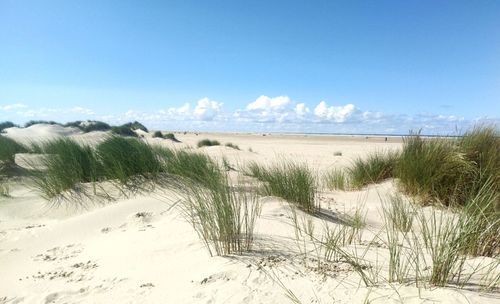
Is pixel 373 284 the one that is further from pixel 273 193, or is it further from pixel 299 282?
pixel 273 193

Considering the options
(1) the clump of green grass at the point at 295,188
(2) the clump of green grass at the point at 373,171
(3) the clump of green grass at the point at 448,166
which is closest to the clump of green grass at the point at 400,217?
(1) the clump of green grass at the point at 295,188

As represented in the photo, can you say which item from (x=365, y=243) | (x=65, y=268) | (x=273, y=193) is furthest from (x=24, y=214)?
(x=365, y=243)

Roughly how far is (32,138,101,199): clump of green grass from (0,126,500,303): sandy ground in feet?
2.86

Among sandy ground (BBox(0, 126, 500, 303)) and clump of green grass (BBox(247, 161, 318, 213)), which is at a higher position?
clump of green grass (BBox(247, 161, 318, 213))

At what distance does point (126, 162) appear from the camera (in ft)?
19.9

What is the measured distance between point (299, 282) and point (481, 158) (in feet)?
15.1

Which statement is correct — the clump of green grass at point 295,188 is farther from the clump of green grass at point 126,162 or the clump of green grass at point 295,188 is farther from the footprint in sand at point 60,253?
the footprint in sand at point 60,253

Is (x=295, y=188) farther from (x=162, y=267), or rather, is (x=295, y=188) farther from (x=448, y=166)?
(x=448, y=166)

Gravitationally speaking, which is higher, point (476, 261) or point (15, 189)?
point (476, 261)

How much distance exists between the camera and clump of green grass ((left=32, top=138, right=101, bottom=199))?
228 inches

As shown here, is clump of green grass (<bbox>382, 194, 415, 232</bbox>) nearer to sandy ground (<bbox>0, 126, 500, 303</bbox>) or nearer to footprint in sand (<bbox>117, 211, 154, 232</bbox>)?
sandy ground (<bbox>0, 126, 500, 303</bbox>)

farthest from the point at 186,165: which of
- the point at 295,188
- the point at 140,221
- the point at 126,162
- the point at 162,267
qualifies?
the point at 162,267

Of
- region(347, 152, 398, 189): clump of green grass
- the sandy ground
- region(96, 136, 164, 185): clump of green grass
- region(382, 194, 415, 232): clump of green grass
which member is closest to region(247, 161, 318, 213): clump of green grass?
the sandy ground

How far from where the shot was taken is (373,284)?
2270 millimetres
